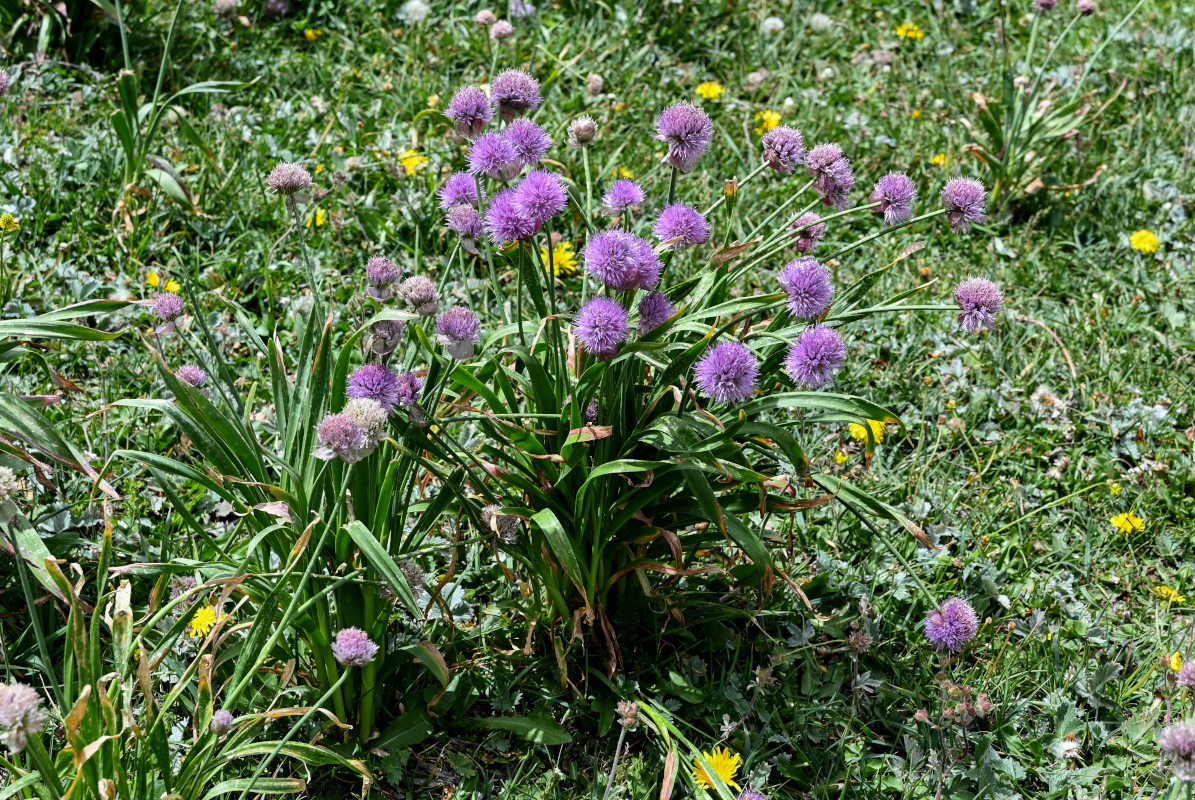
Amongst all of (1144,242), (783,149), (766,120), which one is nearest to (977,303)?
(783,149)

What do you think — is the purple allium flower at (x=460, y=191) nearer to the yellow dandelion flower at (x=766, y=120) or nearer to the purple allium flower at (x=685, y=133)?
the purple allium flower at (x=685, y=133)

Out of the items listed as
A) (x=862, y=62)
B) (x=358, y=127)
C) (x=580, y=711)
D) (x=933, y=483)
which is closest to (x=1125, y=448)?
(x=933, y=483)

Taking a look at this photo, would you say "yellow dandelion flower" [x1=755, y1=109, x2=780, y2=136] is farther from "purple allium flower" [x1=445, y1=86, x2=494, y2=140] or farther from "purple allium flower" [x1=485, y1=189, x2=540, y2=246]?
"purple allium flower" [x1=485, y1=189, x2=540, y2=246]

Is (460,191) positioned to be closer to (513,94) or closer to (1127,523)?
(513,94)

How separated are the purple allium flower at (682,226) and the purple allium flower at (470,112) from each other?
412 millimetres

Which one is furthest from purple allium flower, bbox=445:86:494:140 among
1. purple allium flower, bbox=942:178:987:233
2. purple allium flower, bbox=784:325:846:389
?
purple allium flower, bbox=942:178:987:233

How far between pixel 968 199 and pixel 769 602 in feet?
3.39

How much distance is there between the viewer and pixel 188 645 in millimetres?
2504

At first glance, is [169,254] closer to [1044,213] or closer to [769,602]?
[769,602]

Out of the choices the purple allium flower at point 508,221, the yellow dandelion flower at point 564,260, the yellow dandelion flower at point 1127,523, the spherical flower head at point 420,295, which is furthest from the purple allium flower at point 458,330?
the yellow dandelion flower at point 1127,523

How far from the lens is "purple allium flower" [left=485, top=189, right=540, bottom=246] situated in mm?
2000

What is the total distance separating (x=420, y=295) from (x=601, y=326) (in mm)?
334

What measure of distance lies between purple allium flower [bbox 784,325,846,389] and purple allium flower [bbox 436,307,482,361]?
594mm

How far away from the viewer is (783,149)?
2.18m
